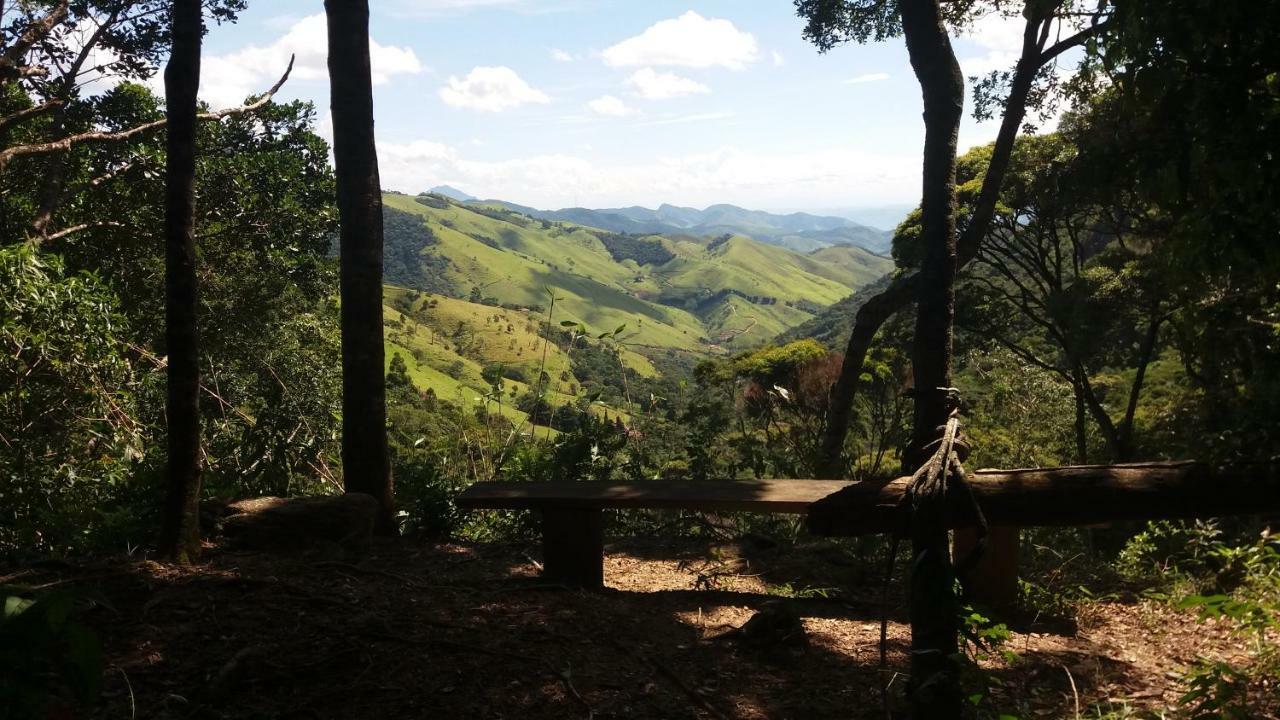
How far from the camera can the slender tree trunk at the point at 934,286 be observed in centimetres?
226

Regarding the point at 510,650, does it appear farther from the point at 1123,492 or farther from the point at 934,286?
the point at 934,286

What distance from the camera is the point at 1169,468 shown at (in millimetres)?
3316

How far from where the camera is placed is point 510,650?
138 inches

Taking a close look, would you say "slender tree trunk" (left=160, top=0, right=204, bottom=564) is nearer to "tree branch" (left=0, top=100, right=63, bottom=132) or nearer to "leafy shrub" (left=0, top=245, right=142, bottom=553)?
"leafy shrub" (left=0, top=245, right=142, bottom=553)

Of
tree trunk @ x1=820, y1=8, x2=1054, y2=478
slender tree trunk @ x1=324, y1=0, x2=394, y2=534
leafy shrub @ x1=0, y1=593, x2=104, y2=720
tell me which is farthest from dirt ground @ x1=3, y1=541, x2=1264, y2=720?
tree trunk @ x1=820, y1=8, x2=1054, y2=478

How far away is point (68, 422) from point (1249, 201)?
7095 mm

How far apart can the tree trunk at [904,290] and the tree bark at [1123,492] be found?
404cm

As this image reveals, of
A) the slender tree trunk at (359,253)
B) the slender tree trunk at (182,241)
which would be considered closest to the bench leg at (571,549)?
the slender tree trunk at (359,253)

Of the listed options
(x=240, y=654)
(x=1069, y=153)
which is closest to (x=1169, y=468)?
(x=240, y=654)

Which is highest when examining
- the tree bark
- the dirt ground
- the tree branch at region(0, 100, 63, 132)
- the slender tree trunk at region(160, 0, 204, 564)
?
the tree branch at region(0, 100, 63, 132)

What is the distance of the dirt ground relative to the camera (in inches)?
118

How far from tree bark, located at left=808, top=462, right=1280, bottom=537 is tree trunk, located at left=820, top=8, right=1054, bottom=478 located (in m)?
4.04

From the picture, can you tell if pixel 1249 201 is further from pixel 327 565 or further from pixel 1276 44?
pixel 327 565

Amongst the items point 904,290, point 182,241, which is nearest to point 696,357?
point 904,290
